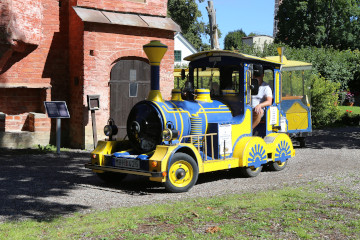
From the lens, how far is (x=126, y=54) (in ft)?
44.2

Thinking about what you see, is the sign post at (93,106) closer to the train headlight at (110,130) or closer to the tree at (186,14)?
the train headlight at (110,130)

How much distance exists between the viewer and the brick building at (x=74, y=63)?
12852 millimetres

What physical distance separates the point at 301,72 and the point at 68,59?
23.7ft

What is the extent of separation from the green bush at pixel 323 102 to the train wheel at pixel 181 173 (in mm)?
13630

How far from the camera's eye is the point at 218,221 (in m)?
5.41

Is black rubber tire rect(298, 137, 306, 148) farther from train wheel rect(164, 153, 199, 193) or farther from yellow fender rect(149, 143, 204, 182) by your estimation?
yellow fender rect(149, 143, 204, 182)

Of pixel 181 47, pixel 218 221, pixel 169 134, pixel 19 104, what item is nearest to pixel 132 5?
pixel 19 104

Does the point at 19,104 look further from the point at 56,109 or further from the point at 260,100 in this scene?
the point at 260,100

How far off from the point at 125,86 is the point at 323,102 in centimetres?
1032

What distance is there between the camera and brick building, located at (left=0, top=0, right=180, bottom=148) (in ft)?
42.2

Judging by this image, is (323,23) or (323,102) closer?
(323,102)

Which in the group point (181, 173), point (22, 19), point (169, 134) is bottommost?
point (181, 173)

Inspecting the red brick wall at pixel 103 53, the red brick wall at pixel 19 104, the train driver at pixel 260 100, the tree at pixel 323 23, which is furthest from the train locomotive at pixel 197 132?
the tree at pixel 323 23

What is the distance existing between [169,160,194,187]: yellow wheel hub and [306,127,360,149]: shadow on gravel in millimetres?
7301
